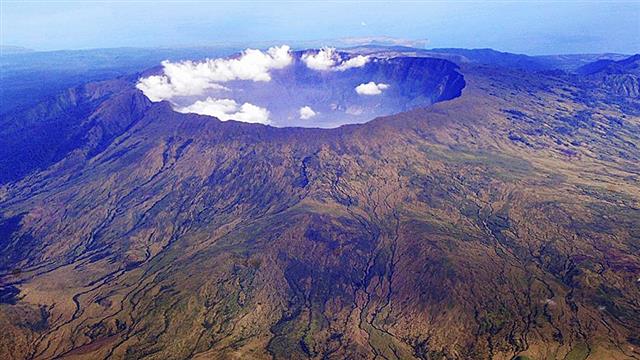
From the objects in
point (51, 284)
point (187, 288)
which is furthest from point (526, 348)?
point (51, 284)

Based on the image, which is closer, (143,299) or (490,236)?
(143,299)

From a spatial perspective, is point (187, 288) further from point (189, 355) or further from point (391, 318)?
point (391, 318)

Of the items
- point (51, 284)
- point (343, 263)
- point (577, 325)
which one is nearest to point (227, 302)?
point (343, 263)

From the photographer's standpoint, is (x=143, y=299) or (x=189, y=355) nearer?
(x=189, y=355)

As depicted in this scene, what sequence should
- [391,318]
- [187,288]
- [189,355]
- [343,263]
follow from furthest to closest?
[343,263] → [187,288] → [391,318] → [189,355]

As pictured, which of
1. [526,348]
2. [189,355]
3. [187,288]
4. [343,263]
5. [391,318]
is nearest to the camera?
[526,348]

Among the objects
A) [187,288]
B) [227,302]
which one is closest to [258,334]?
[227,302]

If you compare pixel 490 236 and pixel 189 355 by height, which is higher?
pixel 490 236

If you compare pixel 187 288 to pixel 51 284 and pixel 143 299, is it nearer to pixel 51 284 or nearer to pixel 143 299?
pixel 143 299

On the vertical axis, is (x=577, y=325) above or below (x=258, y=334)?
above
